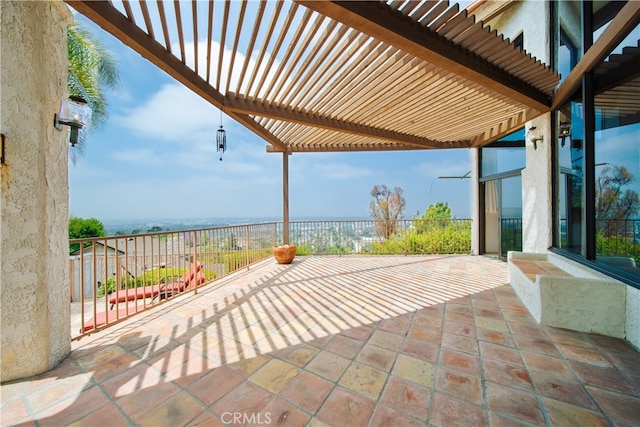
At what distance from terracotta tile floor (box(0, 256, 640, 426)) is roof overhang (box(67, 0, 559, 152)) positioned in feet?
8.65

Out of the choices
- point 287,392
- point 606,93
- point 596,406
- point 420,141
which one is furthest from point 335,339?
point 420,141

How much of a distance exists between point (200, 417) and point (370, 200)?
A: 9244mm

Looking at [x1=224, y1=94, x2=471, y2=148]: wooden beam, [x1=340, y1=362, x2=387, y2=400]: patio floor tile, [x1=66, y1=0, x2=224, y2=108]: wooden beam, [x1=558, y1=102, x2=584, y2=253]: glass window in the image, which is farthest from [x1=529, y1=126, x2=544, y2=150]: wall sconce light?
[x1=66, y1=0, x2=224, y2=108]: wooden beam

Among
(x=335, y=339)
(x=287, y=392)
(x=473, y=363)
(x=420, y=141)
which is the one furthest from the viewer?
(x=420, y=141)

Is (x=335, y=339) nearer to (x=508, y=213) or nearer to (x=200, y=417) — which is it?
(x=200, y=417)

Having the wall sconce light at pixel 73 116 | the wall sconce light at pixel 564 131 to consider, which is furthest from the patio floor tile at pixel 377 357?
the wall sconce light at pixel 564 131

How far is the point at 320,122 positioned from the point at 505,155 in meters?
4.23

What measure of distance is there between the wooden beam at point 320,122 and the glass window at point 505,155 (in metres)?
0.55

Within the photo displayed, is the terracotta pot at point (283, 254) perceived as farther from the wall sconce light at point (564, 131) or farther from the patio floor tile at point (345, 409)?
the wall sconce light at point (564, 131)

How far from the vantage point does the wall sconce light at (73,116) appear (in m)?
1.76

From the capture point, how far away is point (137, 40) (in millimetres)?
2035

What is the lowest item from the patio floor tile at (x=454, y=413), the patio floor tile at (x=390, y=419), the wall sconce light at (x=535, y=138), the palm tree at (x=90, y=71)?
the patio floor tile at (x=454, y=413)

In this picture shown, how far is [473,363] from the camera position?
1.77 meters

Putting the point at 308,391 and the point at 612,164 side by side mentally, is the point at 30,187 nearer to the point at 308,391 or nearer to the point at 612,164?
the point at 308,391
